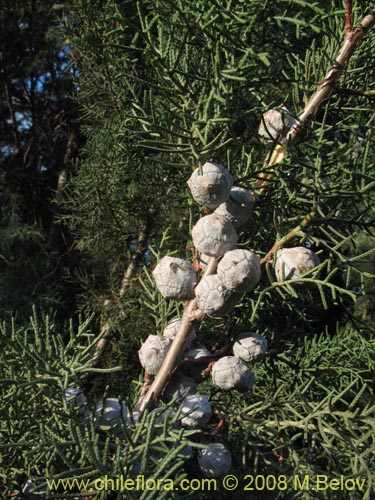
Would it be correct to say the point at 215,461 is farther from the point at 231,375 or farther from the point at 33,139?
the point at 33,139

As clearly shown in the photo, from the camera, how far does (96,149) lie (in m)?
2.29

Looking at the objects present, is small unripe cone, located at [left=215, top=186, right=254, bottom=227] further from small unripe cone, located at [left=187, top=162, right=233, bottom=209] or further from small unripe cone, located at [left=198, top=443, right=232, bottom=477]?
small unripe cone, located at [left=198, top=443, right=232, bottom=477]

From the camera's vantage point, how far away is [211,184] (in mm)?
870

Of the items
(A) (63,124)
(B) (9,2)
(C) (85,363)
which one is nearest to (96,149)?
(C) (85,363)

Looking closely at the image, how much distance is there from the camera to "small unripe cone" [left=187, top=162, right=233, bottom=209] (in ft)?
2.85

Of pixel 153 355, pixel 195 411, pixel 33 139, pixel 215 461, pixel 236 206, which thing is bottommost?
pixel 215 461

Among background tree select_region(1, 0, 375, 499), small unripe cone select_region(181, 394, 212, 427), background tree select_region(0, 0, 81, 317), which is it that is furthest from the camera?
background tree select_region(0, 0, 81, 317)

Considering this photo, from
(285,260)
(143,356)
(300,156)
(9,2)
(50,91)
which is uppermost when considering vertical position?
(9,2)

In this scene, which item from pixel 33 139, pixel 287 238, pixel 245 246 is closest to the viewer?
pixel 287 238

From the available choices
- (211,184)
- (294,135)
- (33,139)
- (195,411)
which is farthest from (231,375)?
(33,139)

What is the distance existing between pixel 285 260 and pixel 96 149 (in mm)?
1588

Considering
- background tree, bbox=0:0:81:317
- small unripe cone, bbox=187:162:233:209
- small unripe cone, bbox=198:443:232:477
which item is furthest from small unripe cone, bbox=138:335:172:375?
background tree, bbox=0:0:81:317

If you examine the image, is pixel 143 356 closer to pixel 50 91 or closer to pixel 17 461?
pixel 17 461

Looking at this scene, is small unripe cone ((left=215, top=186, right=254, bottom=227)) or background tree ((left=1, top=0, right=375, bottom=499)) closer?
background tree ((left=1, top=0, right=375, bottom=499))
